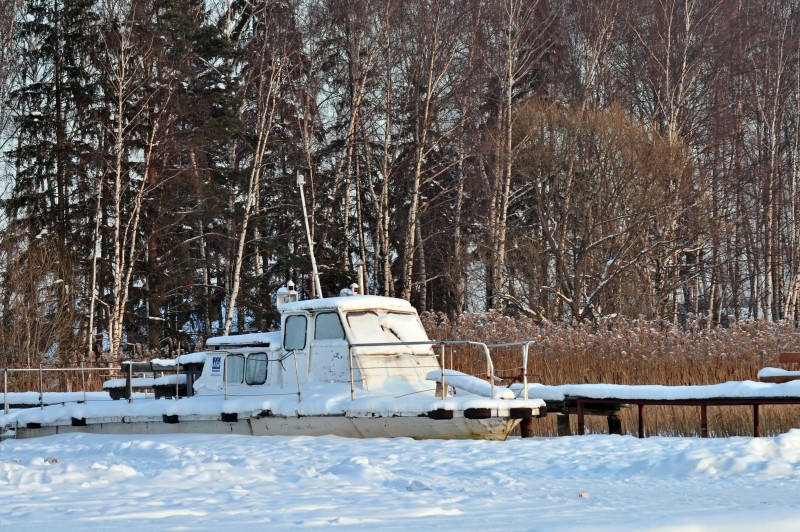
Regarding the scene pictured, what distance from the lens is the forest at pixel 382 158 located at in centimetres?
2620

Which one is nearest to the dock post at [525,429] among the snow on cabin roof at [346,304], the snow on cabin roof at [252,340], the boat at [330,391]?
the boat at [330,391]

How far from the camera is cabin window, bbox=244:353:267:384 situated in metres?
15.5

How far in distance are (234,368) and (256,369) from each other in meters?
0.40

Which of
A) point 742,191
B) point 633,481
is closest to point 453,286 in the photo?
point 742,191

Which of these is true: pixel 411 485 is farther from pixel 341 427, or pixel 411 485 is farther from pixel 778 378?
pixel 778 378

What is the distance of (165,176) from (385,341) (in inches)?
584

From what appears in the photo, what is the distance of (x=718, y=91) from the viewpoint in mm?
31891

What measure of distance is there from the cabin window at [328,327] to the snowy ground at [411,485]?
66.3 inches

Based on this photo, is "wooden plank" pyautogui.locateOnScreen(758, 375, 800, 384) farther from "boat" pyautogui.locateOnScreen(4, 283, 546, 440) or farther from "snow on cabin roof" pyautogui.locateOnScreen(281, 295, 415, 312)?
"snow on cabin roof" pyautogui.locateOnScreen(281, 295, 415, 312)

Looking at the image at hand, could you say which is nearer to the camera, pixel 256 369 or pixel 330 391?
pixel 330 391

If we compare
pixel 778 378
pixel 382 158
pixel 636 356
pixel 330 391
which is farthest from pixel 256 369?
pixel 382 158

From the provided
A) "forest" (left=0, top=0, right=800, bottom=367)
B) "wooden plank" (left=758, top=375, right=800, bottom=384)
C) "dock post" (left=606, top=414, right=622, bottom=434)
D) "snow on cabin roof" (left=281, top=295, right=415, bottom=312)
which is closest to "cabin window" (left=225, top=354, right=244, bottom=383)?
"snow on cabin roof" (left=281, top=295, right=415, bottom=312)

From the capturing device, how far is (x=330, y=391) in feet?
47.7

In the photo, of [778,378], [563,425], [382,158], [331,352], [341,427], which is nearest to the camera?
[341,427]
